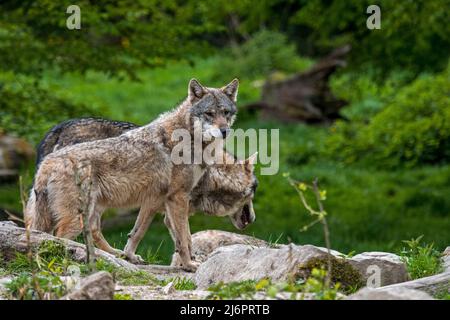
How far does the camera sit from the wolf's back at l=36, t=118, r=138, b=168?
10211mm

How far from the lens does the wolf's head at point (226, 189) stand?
10.0 m

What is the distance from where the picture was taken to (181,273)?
8.88m

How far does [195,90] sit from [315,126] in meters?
14.6

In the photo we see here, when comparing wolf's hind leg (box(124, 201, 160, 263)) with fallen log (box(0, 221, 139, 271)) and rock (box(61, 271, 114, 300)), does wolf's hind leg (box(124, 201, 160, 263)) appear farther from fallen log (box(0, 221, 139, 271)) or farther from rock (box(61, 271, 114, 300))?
rock (box(61, 271, 114, 300))

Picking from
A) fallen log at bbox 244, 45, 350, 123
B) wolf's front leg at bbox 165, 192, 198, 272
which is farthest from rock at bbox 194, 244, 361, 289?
fallen log at bbox 244, 45, 350, 123

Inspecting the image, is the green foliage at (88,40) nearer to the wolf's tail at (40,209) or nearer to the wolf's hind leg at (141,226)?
the wolf's hind leg at (141,226)

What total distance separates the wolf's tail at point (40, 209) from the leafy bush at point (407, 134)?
11.7 m

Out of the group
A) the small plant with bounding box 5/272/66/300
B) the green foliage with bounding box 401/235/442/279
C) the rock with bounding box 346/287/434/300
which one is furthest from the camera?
the green foliage with bounding box 401/235/442/279

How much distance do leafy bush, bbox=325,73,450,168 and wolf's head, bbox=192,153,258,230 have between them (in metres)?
9.40

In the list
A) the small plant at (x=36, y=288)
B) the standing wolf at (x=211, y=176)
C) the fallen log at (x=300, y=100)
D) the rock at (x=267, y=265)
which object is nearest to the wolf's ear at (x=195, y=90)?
the standing wolf at (x=211, y=176)
